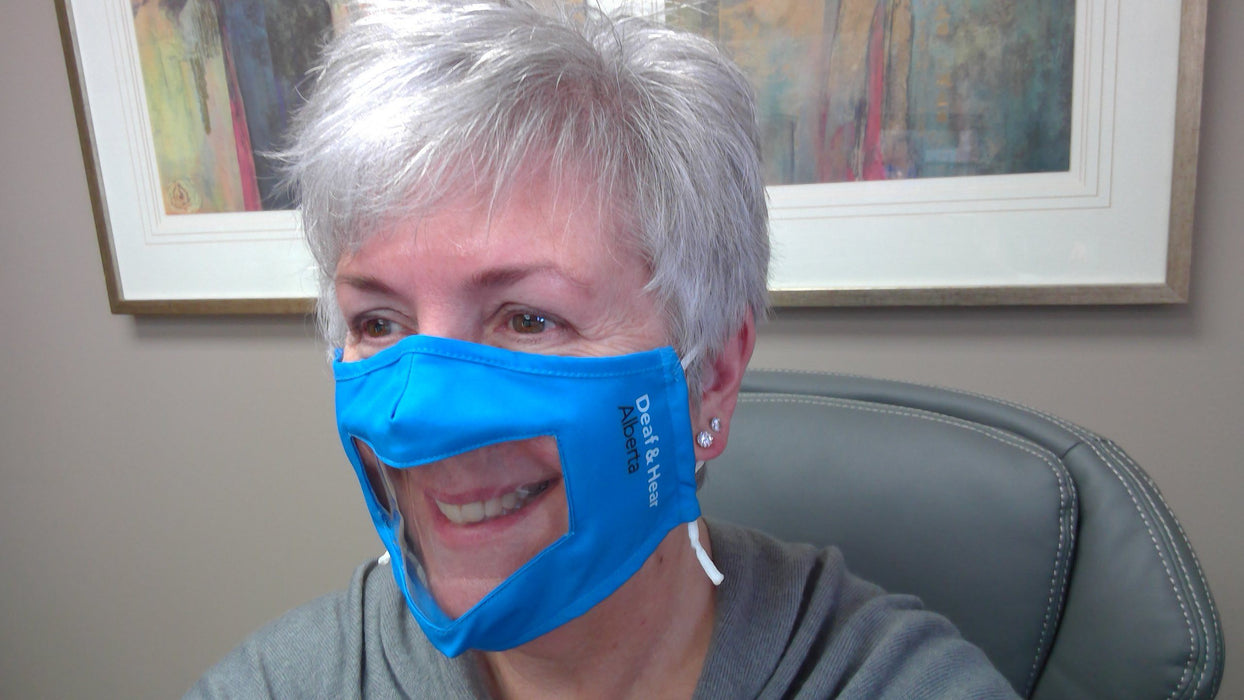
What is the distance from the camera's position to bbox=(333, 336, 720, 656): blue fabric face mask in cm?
62

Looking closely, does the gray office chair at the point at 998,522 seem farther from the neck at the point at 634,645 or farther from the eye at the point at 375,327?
the eye at the point at 375,327

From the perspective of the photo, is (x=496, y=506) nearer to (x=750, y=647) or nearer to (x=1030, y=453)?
(x=750, y=647)

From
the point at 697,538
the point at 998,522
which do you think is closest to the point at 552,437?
the point at 697,538

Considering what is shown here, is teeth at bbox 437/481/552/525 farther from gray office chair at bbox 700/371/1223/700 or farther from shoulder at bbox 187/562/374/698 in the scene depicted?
gray office chair at bbox 700/371/1223/700

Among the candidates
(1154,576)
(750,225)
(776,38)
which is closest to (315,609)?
(750,225)

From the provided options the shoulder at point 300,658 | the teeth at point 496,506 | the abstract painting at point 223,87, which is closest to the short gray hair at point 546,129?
the teeth at point 496,506

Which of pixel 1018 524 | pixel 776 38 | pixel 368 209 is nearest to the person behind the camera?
pixel 368 209

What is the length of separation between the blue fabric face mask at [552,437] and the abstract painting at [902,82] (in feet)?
2.36

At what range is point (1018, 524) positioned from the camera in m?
0.87

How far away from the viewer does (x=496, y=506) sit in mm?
670

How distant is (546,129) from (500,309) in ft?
0.52

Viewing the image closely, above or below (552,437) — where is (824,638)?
below

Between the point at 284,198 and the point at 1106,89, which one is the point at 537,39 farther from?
the point at 284,198

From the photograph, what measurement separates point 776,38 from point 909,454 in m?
0.71
